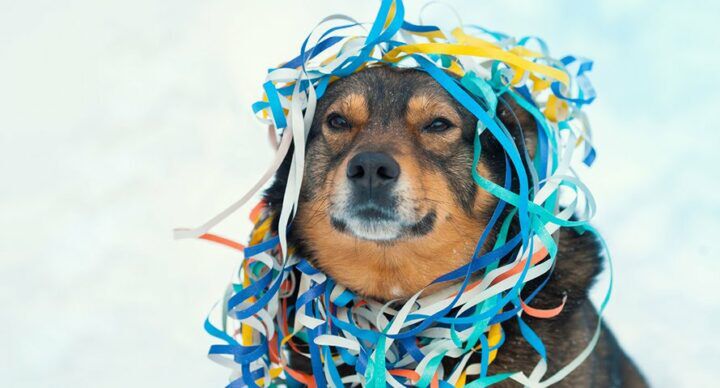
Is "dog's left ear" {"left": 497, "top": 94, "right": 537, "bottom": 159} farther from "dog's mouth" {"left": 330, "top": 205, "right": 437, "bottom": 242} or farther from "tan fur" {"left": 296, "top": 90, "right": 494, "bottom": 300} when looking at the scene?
"dog's mouth" {"left": 330, "top": 205, "right": 437, "bottom": 242}

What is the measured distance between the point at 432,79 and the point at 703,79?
3812mm

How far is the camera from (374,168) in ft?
9.10

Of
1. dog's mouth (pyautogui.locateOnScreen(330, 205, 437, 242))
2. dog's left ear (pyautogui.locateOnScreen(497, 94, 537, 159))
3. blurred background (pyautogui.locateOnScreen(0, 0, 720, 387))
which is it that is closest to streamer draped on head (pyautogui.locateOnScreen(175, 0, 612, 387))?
dog's left ear (pyautogui.locateOnScreen(497, 94, 537, 159))

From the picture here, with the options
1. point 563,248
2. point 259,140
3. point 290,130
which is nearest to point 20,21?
point 259,140

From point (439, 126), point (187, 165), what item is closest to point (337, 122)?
point (439, 126)

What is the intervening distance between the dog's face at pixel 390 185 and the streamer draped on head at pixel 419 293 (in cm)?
8

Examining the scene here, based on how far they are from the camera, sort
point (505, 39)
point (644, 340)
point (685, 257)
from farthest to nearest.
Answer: point (685, 257), point (644, 340), point (505, 39)

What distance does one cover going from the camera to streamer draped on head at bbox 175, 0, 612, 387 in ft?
9.45

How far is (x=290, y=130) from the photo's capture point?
3105 mm

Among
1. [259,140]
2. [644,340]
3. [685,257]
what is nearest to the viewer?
[644,340]

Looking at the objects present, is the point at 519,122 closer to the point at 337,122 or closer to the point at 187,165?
the point at 337,122

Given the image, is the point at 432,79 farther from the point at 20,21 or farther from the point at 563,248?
the point at 20,21

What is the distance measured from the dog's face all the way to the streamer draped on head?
8 cm

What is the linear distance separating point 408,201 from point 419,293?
0.37m
